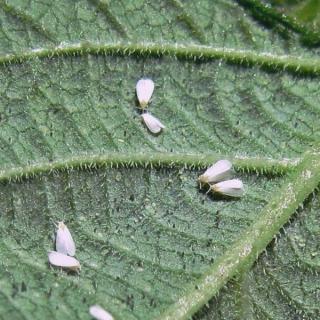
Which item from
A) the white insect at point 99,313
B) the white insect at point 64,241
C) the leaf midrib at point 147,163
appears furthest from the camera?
the leaf midrib at point 147,163

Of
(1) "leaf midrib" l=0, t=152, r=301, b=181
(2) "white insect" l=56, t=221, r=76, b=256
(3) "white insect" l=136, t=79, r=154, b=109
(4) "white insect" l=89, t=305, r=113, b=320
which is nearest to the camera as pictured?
(4) "white insect" l=89, t=305, r=113, b=320

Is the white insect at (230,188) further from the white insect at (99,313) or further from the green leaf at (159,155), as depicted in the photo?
the white insect at (99,313)

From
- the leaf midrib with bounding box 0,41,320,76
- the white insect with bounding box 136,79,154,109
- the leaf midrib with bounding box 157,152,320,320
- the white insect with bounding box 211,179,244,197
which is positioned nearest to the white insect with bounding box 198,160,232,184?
the white insect with bounding box 211,179,244,197

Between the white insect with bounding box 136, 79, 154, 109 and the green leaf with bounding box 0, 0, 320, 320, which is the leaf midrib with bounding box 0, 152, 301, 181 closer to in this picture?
the green leaf with bounding box 0, 0, 320, 320

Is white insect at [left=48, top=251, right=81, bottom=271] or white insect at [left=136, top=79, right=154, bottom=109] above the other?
white insect at [left=136, top=79, right=154, bottom=109]

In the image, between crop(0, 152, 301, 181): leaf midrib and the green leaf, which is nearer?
the green leaf

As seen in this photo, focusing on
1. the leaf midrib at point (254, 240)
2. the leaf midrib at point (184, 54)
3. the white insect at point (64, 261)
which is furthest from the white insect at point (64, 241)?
the leaf midrib at point (184, 54)

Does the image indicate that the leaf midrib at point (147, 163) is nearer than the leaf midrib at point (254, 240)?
No
